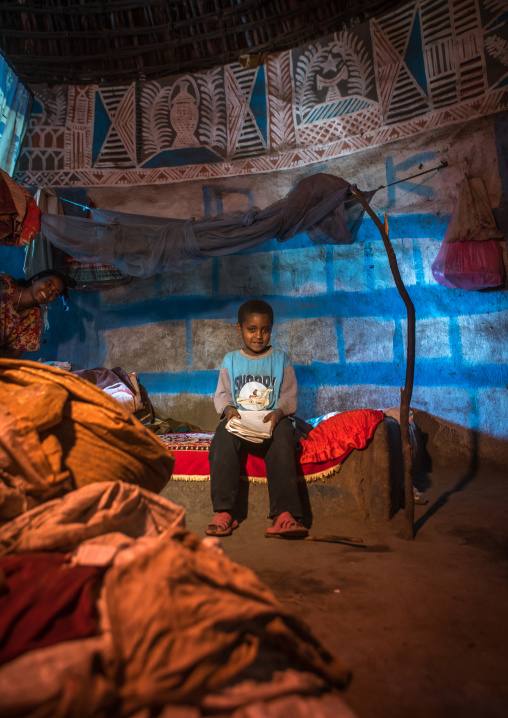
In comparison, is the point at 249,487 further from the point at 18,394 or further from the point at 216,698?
the point at 216,698

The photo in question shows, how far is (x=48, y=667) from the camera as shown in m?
0.69

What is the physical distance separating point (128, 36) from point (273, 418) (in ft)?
18.1

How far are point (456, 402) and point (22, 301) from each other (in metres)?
4.15

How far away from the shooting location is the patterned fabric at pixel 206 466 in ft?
9.47

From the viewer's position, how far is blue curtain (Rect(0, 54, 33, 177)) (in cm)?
476

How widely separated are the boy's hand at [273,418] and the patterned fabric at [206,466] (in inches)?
11.4

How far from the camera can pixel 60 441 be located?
1.27m

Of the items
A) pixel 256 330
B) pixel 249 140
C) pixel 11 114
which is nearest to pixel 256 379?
pixel 256 330

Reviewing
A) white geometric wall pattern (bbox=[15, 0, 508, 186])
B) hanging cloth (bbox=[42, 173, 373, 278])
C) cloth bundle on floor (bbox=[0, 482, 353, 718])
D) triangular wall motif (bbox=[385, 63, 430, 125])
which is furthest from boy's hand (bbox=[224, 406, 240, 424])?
triangular wall motif (bbox=[385, 63, 430, 125])

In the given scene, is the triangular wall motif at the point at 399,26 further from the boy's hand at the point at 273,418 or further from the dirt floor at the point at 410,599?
the dirt floor at the point at 410,599

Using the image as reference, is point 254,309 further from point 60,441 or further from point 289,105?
point 289,105

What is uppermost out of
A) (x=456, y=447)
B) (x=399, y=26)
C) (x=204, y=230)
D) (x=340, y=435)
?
(x=399, y=26)

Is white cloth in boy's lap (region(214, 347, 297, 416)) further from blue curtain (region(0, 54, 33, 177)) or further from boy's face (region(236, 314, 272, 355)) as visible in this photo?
blue curtain (region(0, 54, 33, 177))

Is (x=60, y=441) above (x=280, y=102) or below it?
below
